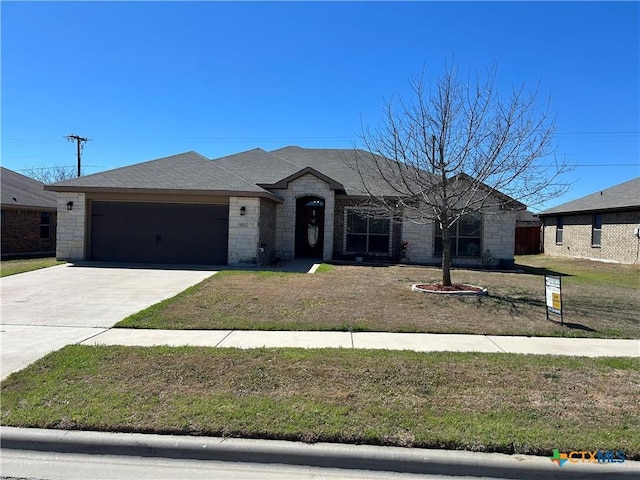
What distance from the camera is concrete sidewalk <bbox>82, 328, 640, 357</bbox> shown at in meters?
6.40

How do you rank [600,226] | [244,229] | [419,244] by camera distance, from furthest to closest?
[600,226] < [419,244] < [244,229]

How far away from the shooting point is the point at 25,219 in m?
21.7

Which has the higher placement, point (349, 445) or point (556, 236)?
point (556, 236)

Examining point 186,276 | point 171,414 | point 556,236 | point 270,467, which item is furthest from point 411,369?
point 556,236

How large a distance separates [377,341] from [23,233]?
71.0 feet

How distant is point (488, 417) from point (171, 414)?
9.83 ft

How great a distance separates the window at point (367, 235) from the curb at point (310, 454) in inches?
620

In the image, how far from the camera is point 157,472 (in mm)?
3438

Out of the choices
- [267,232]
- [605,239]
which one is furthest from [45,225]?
[605,239]

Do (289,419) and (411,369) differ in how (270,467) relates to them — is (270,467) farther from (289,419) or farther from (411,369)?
(411,369)

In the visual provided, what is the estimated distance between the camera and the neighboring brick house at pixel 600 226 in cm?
2150

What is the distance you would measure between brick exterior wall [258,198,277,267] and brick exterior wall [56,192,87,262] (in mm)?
6715

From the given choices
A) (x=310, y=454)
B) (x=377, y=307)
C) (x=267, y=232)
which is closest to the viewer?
(x=310, y=454)

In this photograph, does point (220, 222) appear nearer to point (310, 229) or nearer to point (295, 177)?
point (295, 177)
